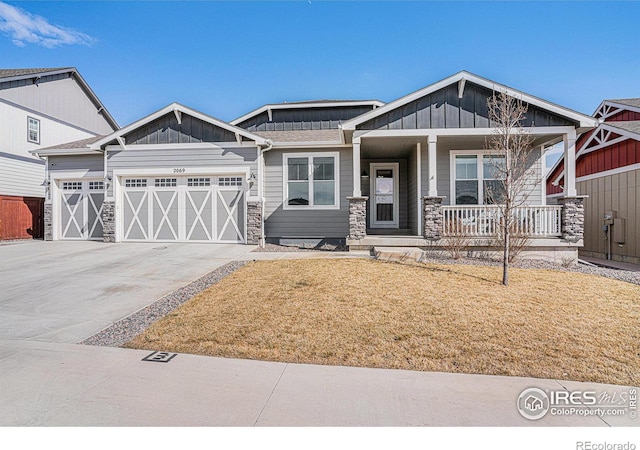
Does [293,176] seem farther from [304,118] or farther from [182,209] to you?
[304,118]

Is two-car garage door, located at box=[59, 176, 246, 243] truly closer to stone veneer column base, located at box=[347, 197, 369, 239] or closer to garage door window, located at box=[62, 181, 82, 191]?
garage door window, located at box=[62, 181, 82, 191]

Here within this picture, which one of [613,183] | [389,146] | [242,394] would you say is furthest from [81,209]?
[613,183]

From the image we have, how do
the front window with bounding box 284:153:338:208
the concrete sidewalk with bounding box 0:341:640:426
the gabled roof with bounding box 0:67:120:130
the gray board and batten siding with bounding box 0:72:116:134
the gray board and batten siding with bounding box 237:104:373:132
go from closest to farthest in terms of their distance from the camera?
the concrete sidewalk with bounding box 0:341:640:426 < the front window with bounding box 284:153:338:208 < the gabled roof with bounding box 0:67:120:130 < the gray board and batten siding with bounding box 0:72:116:134 < the gray board and batten siding with bounding box 237:104:373:132

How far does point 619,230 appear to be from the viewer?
1255 centimetres

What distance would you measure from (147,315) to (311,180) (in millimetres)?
8041

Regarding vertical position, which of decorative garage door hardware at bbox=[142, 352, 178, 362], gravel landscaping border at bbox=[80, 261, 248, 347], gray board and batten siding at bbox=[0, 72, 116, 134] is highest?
gray board and batten siding at bbox=[0, 72, 116, 134]

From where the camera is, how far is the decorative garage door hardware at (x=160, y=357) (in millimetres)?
3834

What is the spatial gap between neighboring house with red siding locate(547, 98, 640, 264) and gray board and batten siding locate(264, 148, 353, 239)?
911 centimetres

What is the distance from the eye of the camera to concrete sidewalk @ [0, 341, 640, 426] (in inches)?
105

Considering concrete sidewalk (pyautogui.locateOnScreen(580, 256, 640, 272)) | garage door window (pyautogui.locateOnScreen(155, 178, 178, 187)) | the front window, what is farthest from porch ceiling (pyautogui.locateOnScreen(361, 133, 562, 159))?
garage door window (pyautogui.locateOnScreen(155, 178, 178, 187))

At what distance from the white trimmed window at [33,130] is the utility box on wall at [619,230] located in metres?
25.7

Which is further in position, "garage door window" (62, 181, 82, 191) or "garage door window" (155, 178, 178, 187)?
"garage door window" (62, 181, 82, 191)

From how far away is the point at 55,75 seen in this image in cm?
1827

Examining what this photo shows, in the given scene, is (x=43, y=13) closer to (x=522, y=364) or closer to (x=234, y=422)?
(x=234, y=422)
